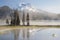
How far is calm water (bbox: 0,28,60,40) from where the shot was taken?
3.09 m

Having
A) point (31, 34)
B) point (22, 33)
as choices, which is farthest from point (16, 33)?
point (31, 34)

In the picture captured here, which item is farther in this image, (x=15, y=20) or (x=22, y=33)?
(x=15, y=20)

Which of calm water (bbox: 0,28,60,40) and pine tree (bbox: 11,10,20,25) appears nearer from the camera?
calm water (bbox: 0,28,60,40)

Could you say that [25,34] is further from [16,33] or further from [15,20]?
[15,20]

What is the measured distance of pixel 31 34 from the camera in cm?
333

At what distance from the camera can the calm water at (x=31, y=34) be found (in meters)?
3.09

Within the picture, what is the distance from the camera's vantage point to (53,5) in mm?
3516

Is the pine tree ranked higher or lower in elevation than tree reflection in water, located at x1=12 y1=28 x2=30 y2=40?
higher

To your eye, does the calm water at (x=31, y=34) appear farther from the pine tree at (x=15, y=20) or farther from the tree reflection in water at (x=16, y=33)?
the pine tree at (x=15, y=20)

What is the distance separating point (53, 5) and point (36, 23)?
0.60m

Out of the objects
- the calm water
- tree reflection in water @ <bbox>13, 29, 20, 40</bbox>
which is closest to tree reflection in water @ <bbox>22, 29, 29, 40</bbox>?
the calm water

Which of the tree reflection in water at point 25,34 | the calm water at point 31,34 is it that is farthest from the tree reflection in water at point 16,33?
the tree reflection in water at point 25,34

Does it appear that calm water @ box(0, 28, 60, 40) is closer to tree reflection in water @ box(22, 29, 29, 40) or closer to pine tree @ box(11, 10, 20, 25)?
tree reflection in water @ box(22, 29, 29, 40)

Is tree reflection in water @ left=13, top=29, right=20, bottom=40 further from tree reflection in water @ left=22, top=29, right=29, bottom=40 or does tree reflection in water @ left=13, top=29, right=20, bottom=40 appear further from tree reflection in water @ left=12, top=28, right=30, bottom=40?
tree reflection in water @ left=22, top=29, right=29, bottom=40
